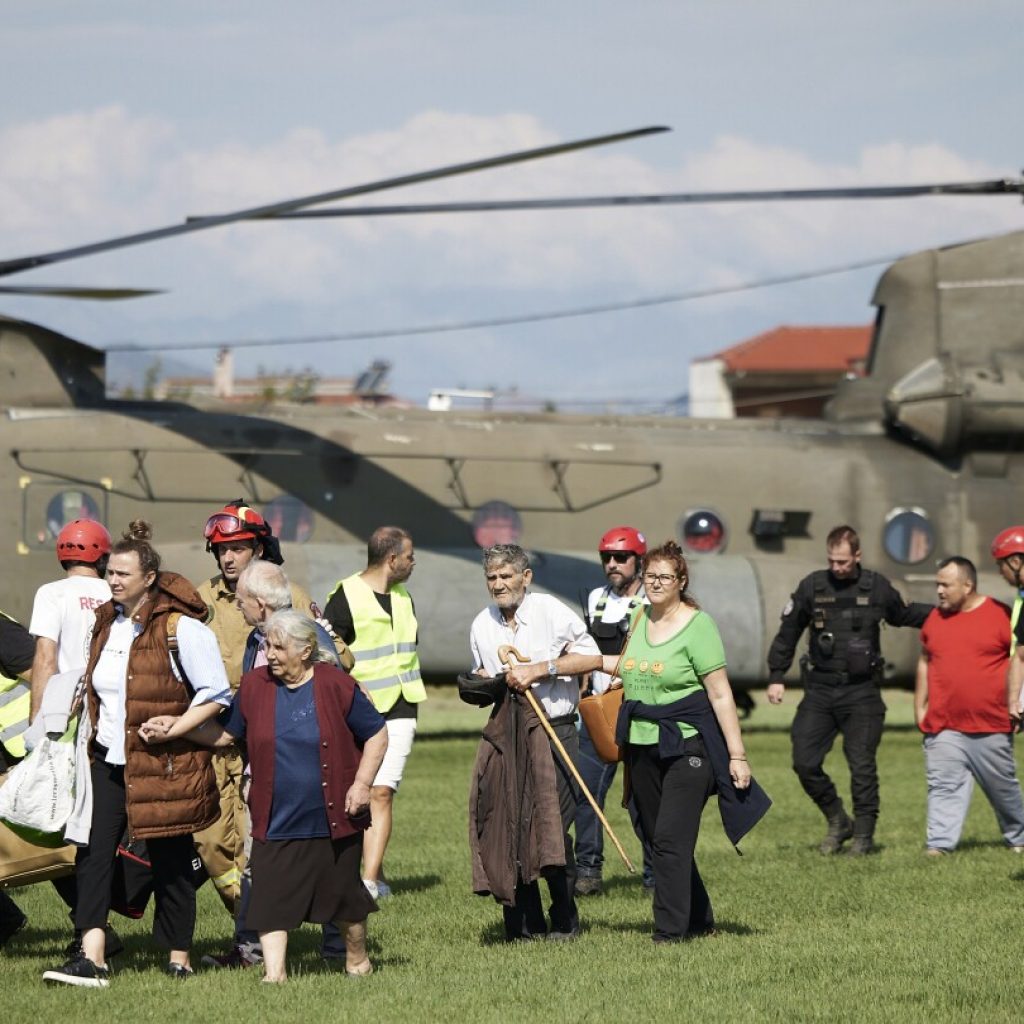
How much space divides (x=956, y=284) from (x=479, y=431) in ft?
18.3

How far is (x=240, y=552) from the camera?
27.8 ft

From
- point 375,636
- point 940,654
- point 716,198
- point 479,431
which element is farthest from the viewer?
point 479,431

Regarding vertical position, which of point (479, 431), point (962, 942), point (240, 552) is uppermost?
point (479, 431)

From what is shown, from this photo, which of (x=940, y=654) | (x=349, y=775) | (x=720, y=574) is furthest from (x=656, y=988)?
(x=720, y=574)

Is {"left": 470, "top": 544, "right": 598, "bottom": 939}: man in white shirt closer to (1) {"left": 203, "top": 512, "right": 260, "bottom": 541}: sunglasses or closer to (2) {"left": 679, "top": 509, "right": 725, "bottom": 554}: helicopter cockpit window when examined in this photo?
(1) {"left": 203, "top": 512, "right": 260, "bottom": 541}: sunglasses

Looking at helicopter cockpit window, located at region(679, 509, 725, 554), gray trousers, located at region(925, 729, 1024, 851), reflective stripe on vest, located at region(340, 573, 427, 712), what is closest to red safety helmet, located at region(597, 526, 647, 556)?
reflective stripe on vest, located at region(340, 573, 427, 712)

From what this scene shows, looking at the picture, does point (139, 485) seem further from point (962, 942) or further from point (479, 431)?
point (962, 942)

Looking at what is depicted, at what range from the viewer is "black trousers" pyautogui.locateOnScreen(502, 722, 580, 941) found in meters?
8.39

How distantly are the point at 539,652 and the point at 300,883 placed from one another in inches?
70.1

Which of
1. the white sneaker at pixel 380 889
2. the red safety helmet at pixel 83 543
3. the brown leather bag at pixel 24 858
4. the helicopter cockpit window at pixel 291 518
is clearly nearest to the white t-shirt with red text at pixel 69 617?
the red safety helmet at pixel 83 543

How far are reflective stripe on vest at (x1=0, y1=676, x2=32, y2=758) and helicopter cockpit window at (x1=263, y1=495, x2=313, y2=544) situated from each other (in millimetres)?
8980

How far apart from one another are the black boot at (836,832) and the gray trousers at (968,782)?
55 centimetres

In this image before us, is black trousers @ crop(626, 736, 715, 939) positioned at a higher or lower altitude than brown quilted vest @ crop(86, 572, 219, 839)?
lower

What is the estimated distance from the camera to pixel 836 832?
446 inches
